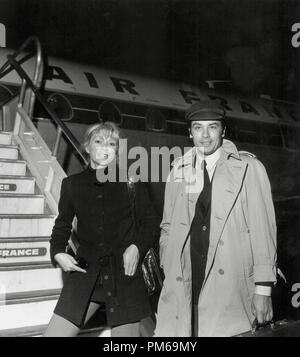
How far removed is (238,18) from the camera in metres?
8.12

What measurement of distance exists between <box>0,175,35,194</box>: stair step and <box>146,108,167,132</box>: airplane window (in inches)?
154

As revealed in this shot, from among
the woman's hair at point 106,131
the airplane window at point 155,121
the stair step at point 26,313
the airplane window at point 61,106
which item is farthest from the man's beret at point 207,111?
the airplane window at point 155,121

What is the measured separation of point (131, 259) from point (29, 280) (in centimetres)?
126

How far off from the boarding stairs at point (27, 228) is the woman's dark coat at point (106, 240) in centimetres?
64

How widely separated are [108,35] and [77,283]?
7.32 metres

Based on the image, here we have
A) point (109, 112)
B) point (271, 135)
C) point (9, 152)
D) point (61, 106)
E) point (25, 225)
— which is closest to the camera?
point (25, 225)

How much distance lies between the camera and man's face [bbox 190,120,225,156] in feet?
7.29

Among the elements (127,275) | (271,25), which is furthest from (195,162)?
(271,25)

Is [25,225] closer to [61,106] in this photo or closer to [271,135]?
[61,106]

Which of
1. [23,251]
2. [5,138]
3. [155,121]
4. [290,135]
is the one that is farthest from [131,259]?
[290,135]

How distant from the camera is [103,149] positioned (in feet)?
7.27

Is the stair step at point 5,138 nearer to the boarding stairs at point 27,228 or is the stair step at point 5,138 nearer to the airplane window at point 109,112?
the boarding stairs at point 27,228

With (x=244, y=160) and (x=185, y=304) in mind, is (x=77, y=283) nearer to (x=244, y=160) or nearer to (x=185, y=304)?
(x=185, y=304)

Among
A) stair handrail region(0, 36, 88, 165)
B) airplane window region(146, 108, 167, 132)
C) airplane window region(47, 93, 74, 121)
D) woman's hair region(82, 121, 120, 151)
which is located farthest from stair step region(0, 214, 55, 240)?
airplane window region(146, 108, 167, 132)
